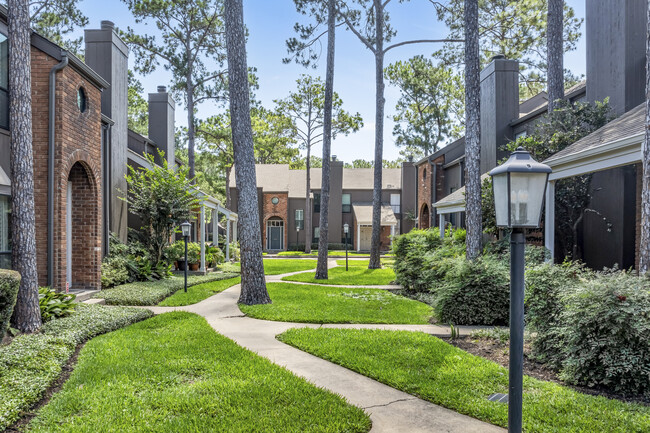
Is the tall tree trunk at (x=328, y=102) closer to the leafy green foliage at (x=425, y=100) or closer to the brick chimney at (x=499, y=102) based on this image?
the brick chimney at (x=499, y=102)

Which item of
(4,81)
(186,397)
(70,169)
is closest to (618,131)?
(186,397)

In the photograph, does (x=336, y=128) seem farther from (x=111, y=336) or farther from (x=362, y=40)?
(x=111, y=336)

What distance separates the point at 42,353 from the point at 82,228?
596 centimetres

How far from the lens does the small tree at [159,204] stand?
518 inches

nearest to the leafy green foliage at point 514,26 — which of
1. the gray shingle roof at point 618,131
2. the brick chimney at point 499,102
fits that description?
the brick chimney at point 499,102

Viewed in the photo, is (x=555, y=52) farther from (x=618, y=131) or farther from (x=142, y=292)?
(x=142, y=292)

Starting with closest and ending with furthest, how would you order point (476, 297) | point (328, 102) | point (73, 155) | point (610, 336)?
1. point (610, 336)
2. point (476, 297)
3. point (73, 155)
4. point (328, 102)

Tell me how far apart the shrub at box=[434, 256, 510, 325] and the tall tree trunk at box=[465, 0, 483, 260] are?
1379mm

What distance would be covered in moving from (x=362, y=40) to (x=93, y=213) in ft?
45.9

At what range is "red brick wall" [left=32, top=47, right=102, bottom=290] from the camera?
8430 mm

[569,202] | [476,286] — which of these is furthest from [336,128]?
[476,286]

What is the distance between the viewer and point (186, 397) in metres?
3.96

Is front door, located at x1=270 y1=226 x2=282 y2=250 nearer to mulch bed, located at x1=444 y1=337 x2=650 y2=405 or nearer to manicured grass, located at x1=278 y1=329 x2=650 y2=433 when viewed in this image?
manicured grass, located at x1=278 y1=329 x2=650 y2=433

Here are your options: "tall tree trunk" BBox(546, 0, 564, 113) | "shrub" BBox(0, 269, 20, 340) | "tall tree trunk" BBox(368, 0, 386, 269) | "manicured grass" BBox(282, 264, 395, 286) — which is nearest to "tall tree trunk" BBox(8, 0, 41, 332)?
"shrub" BBox(0, 269, 20, 340)
